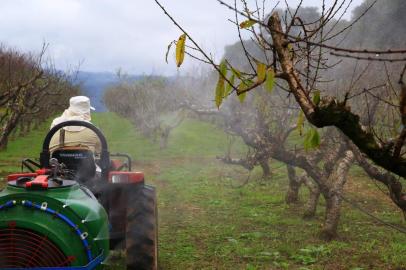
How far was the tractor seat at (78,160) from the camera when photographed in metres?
4.86

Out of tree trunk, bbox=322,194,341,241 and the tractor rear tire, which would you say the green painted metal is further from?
tree trunk, bbox=322,194,341,241

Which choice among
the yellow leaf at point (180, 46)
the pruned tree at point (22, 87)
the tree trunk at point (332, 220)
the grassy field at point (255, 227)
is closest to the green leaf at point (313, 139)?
the yellow leaf at point (180, 46)

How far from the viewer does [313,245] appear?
7203mm

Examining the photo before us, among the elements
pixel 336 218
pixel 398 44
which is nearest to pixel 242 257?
pixel 336 218

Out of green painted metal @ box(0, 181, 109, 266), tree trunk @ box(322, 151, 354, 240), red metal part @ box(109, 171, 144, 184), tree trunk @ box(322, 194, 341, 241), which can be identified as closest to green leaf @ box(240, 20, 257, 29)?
green painted metal @ box(0, 181, 109, 266)

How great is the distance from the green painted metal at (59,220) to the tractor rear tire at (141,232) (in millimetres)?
1387

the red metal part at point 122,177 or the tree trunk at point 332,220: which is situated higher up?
the red metal part at point 122,177

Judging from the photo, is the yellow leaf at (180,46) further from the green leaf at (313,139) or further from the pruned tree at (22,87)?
the pruned tree at (22,87)

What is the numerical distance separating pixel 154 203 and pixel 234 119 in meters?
6.24

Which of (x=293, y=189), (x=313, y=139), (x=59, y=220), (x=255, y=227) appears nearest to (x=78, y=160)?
(x=59, y=220)

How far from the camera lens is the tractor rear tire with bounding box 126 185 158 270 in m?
4.78

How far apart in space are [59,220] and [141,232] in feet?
5.63

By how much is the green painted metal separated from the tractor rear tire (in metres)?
1.39

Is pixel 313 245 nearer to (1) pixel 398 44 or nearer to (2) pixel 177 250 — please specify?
(2) pixel 177 250
